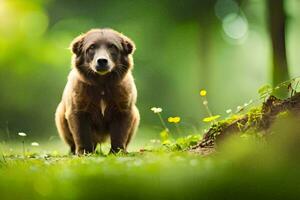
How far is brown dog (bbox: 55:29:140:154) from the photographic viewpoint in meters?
6.79

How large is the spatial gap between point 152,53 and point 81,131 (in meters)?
12.4

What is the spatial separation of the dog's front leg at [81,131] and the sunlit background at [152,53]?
8611 millimetres

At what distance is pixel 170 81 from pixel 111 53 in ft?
41.0

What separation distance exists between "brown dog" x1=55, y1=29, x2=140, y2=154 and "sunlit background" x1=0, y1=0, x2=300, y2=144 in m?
8.29

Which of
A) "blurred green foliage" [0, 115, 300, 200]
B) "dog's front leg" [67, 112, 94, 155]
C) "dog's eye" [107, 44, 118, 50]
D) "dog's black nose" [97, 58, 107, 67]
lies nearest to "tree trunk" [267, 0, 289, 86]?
"dog's eye" [107, 44, 118, 50]

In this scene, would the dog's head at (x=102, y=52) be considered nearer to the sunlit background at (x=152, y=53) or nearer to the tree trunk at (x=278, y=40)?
the tree trunk at (x=278, y=40)

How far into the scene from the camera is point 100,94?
682 cm

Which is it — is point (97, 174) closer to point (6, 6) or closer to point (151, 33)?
point (151, 33)

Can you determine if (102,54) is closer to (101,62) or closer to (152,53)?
(101,62)

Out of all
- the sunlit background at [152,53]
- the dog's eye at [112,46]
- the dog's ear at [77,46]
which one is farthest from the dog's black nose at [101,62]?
the sunlit background at [152,53]

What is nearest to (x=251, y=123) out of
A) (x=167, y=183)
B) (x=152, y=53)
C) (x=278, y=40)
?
(x=278, y=40)

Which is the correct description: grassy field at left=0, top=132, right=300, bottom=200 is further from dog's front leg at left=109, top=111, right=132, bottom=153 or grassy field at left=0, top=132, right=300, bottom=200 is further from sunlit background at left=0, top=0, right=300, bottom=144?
sunlit background at left=0, top=0, right=300, bottom=144

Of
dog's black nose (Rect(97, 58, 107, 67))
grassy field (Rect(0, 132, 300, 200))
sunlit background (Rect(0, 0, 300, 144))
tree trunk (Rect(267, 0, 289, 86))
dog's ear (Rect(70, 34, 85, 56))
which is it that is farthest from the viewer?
sunlit background (Rect(0, 0, 300, 144))

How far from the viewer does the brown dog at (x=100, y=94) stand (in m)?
6.79
